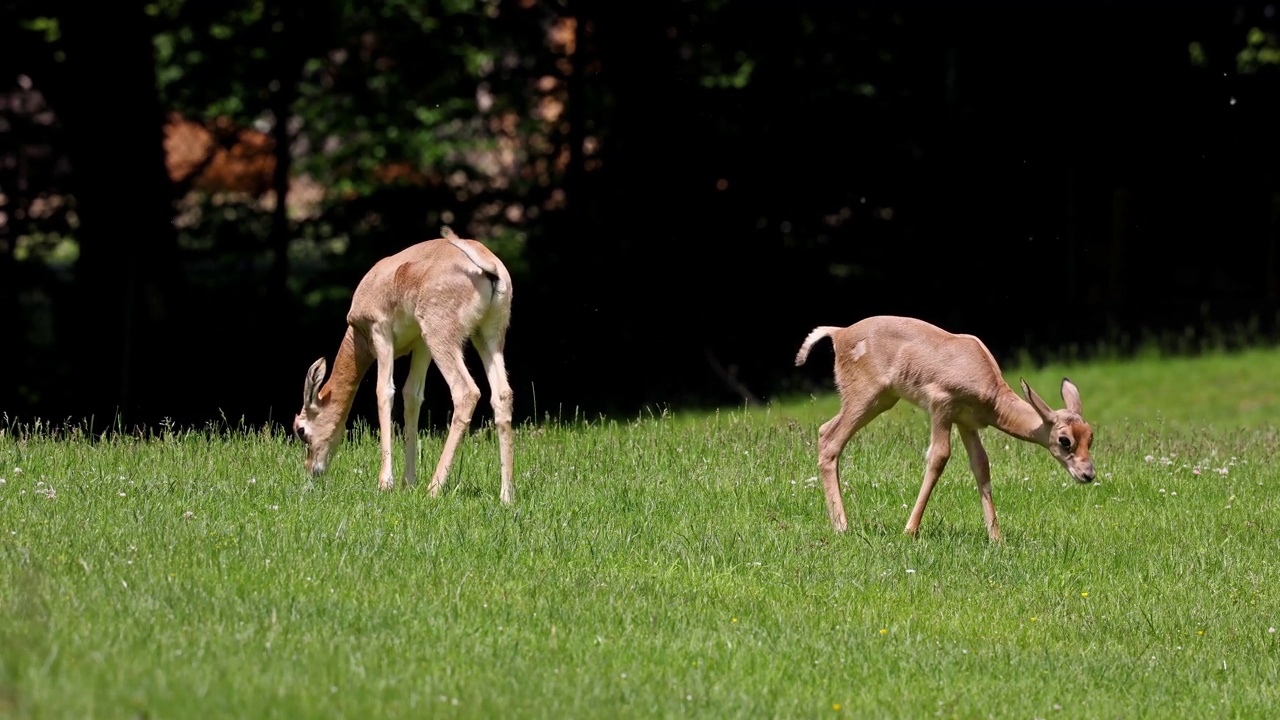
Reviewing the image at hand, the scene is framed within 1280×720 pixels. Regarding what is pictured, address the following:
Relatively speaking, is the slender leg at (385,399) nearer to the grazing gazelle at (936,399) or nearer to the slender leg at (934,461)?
the grazing gazelle at (936,399)

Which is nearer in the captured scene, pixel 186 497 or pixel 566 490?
pixel 186 497

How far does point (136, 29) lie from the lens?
55.7 feet

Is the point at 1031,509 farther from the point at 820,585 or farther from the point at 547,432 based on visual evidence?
the point at 547,432

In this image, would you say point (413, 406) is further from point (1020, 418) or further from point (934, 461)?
point (1020, 418)

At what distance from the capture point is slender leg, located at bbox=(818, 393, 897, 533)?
917 centimetres

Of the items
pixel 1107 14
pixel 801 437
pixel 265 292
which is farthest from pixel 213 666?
pixel 1107 14

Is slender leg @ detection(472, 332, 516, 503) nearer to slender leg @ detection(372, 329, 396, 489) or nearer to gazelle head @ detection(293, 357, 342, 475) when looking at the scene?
slender leg @ detection(372, 329, 396, 489)

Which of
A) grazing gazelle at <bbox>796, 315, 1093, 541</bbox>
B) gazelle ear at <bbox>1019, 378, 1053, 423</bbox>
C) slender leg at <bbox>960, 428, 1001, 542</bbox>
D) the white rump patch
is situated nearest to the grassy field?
slender leg at <bbox>960, 428, 1001, 542</bbox>

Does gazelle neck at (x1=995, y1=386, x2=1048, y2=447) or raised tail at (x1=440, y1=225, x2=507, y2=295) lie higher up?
raised tail at (x1=440, y1=225, x2=507, y2=295)

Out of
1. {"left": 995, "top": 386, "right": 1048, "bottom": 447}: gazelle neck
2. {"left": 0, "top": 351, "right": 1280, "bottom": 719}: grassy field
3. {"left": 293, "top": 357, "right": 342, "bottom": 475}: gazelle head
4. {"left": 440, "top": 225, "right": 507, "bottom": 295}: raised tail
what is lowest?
{"left": 0, "top": 351, "right": 1280, "bottom": 719}: grassy field

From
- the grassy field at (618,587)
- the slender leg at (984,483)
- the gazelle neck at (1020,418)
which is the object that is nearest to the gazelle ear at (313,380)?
the grassy field at (618,587)

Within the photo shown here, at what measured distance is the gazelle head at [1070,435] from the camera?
29.0 feet

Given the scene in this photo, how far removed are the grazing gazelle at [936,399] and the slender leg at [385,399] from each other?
245 centimetres

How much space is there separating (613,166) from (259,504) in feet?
38.0
